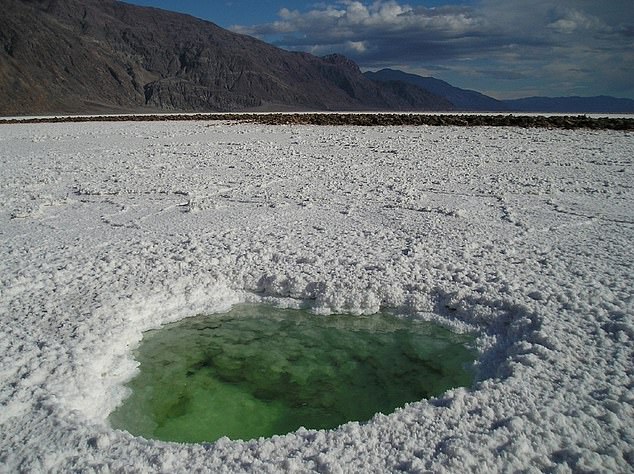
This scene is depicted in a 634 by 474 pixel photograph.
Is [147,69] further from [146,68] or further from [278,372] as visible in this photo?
[278,372]

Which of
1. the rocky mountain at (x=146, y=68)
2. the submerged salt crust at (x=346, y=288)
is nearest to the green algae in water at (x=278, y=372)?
the submerged salt crust at (x=346, y=288)

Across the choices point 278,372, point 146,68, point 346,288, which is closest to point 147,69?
point 146,68

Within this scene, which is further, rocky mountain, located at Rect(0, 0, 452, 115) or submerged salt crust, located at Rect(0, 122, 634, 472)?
rocky mountain, located at Rect(0, 0, 452, 115)

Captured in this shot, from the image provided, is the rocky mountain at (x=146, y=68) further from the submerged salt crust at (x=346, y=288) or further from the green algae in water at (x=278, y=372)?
the green algae in water at (x=278, y=372)

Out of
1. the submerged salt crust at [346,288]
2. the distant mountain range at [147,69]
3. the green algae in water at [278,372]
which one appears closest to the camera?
the submerged salt crust at [346,288]

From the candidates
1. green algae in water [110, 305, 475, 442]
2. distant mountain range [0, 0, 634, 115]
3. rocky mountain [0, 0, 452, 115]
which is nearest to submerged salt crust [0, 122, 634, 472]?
green algae in water [110, 305, 475, 442]

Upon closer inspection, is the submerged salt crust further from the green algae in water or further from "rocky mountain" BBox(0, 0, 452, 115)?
"rocky mountain" BBox(0, 0, 452, 115)

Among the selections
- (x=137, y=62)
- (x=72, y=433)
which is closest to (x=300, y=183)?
(x=72, y=433)
